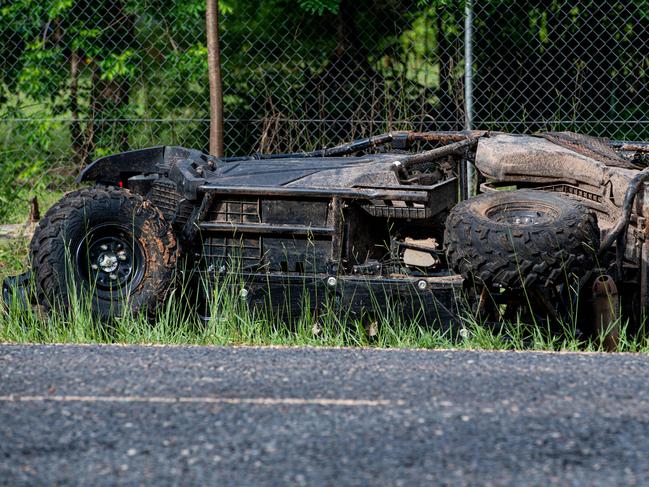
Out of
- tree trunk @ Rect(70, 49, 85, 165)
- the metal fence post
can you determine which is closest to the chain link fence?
tree trunk @ Rect(70, 49, 85, 165)

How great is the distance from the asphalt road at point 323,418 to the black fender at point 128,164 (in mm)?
2156

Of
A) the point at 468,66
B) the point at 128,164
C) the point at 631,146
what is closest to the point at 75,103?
the point at 128,164

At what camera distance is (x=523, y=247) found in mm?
5719

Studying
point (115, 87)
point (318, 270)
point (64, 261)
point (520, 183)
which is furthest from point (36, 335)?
point (115, 87)

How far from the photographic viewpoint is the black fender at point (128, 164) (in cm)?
724

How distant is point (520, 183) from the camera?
6.76 m

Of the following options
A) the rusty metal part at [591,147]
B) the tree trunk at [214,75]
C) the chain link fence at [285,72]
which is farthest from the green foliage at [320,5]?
the rusty metal part at [591,147]

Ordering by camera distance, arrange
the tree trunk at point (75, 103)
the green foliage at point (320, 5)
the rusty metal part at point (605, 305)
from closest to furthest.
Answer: the rusty metal part at point (605, 305), the green foliage at point (320, 5), the tree trunk at point (75, 103)

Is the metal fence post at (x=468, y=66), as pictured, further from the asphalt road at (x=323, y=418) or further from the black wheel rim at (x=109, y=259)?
the asphalt road at (x=323, y=418)

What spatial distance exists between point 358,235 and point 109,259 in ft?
4.93

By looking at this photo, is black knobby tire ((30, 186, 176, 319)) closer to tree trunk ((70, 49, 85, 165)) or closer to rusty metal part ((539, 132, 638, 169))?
rusty metal part ((539, 132, 638, 169))

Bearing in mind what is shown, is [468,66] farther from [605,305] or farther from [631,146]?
[605,305]

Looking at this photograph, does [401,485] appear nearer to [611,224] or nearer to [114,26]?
[611,224]

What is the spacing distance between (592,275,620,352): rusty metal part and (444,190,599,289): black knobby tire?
0.20 meters
